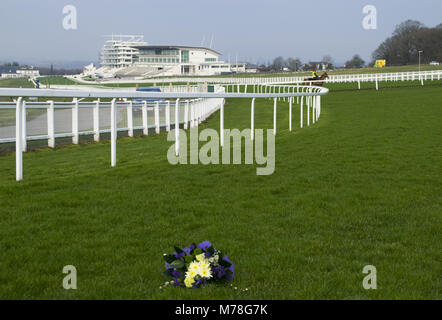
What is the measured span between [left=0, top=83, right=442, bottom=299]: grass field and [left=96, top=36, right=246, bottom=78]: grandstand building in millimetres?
127319

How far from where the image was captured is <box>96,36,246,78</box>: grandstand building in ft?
468

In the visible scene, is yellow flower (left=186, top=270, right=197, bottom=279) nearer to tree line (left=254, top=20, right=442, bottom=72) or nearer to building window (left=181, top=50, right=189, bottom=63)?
tree line (left=254, top=20, right=442, bottom=72)

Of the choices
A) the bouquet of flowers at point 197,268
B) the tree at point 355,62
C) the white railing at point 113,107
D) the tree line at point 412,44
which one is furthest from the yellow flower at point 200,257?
the tree at point 355,62

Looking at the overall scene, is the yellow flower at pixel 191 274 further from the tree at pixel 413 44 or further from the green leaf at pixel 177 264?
the tree at pixel 413 44

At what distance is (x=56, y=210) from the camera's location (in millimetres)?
5566

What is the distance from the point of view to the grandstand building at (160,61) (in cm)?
14262

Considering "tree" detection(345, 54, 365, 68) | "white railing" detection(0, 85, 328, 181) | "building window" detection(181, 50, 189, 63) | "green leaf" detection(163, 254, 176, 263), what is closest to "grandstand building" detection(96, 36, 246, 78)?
"building window" detection(181, 50, 189, 63)

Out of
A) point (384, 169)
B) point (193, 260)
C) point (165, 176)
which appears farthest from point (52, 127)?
point (193, 260)

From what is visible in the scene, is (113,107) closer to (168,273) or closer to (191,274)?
(168,273)

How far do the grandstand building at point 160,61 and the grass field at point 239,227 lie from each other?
12732cm

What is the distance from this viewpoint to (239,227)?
513 cm

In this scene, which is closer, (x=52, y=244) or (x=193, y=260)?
(x=193, y=260)

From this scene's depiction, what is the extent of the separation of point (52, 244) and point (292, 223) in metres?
2.16

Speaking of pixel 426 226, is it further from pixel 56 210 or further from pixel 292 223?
pixel 56 210
